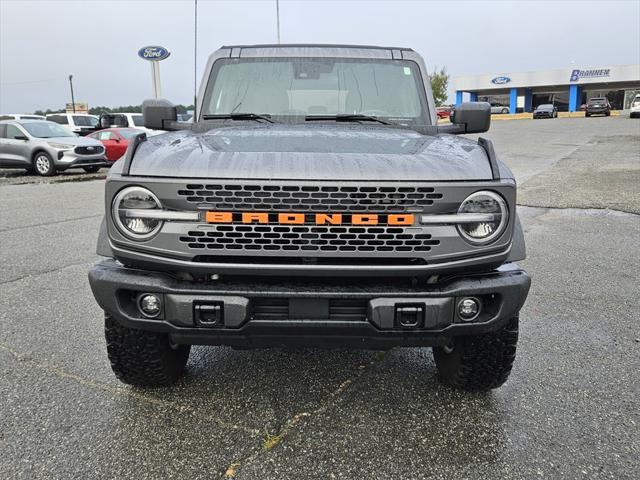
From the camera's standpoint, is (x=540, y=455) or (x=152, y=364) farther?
(x=152, y=364)

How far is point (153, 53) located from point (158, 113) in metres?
23.4

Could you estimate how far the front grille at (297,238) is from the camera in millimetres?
2256

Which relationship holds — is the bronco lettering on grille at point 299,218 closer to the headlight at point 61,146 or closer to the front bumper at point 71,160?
the front bumper at point 71,160

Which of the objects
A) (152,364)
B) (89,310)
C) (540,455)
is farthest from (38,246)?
(540,455)

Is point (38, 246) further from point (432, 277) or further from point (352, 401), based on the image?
point (432, 277)

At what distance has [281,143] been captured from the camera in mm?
2648

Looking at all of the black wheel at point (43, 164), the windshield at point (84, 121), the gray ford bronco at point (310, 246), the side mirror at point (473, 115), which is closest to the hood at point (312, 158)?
the gray ford bronco at point (310, 246)

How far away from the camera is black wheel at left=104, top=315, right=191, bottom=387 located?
2.69 m

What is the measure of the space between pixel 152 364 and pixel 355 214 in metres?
1.36

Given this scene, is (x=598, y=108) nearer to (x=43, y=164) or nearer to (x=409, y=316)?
(x=43, y=164)

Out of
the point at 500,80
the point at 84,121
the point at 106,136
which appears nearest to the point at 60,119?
the point at 84,121

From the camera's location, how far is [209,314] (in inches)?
89.6

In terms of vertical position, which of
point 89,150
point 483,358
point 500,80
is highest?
point 500,80

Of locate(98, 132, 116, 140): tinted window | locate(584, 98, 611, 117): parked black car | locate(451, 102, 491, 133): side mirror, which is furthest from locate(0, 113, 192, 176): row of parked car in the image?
locate(584, 98, 611, 117): parked black car
